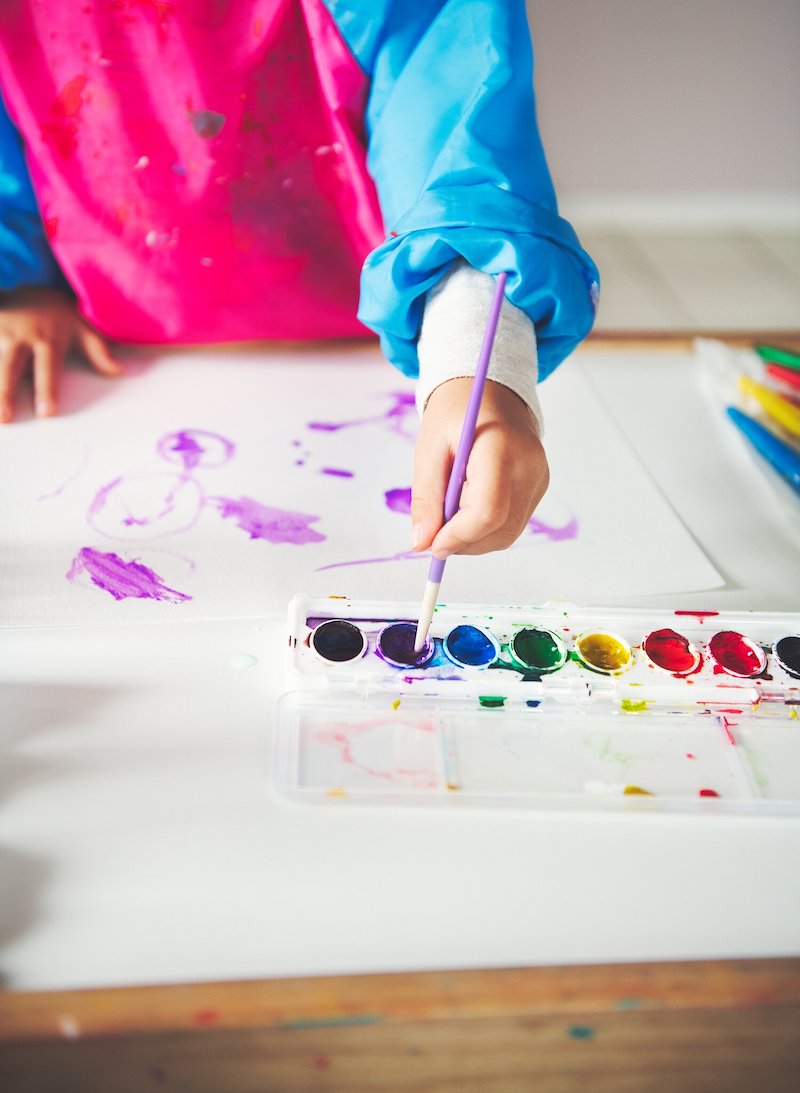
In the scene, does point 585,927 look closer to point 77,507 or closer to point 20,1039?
point 20,1039

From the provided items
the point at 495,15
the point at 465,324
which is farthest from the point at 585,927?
the point at 495,15

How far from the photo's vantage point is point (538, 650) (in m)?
0.41

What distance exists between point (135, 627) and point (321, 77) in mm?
376

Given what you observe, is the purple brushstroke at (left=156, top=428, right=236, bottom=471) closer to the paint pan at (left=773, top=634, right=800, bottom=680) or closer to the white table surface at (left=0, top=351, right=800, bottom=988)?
the white table surface at (left=0, top=351, right=800, bottom=988)

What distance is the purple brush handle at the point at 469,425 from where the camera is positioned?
0.35 meters

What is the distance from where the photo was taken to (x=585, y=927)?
314 mm

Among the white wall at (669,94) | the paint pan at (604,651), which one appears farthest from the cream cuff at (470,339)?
the white wall at (669,94)

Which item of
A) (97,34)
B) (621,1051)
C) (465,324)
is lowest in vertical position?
(621,1051)

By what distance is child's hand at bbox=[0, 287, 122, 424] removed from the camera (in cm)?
57

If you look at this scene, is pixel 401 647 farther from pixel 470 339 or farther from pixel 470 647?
pixel 470 339

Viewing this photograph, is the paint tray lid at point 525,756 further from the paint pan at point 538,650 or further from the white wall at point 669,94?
the white wall at point 669,94

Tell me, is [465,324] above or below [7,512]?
above

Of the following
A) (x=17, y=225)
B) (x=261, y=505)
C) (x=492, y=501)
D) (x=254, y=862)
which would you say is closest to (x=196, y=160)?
(x=17, y=225)

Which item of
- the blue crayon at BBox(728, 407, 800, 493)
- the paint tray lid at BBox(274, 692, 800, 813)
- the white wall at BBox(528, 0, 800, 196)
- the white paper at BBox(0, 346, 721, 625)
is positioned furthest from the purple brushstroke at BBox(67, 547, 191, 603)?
the white wall at BBox(528, 0, 800, 196)
